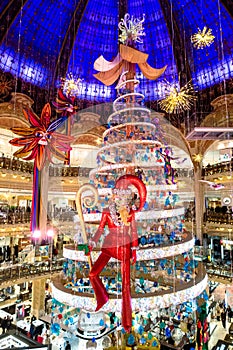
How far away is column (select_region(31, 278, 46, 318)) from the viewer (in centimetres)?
1470

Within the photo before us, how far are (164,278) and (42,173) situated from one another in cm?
696

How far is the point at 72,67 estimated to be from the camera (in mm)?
16141

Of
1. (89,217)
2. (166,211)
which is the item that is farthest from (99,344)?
(166,211)

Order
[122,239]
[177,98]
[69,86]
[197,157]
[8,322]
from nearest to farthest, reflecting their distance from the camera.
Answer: [122,239]
[177,98]
[8,322]
[69,86]
[197,157]

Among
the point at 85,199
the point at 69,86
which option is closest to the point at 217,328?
the point at 85,199

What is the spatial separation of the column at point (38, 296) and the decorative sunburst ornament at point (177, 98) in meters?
12.2

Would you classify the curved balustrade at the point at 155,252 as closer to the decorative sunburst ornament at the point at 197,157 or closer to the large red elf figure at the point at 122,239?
the large red elf figure at the point at 122,239

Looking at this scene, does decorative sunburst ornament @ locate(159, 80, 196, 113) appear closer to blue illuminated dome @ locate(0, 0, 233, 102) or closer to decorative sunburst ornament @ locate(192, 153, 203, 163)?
blue illuminated dome @ locate(0, 0, 233, 102)

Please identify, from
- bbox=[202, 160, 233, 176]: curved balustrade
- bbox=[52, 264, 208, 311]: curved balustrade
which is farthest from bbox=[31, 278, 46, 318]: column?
bbox=[202, 160, 233, 176]: curved balustrade

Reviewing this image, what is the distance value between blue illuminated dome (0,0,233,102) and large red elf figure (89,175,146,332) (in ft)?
43.8

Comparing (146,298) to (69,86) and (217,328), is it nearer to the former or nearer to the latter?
(217,328)

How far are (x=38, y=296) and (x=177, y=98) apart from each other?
523 inches

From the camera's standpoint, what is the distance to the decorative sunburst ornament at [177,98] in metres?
11.8

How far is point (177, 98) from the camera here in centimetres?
1178
